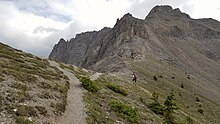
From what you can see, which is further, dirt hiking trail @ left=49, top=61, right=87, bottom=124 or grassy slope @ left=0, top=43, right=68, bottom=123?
dirt hiking trail @ left=49, top=61, right=87, bottom=124

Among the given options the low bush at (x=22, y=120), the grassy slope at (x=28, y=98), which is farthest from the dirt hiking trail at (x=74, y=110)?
the low bush at (x=22, y=120)

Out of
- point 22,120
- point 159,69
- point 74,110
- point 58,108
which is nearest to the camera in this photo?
point 22,120

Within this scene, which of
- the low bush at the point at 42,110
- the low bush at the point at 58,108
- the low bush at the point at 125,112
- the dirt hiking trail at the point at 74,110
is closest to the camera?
the low bush at the point at 42,110

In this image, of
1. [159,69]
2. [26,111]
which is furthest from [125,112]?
[159,69]

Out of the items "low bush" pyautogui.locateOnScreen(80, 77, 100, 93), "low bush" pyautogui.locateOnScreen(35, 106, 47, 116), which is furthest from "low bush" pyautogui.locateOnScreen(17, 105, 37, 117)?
"low bush" pyautogui.locateOnScreen(80, 77, 100, 93)

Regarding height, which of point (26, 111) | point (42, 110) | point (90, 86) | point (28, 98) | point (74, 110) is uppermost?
point (90, 86)

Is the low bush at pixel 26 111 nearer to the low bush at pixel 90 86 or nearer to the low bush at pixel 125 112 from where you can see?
the low bush at pixel 125 112

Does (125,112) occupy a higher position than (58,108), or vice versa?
(125,112)

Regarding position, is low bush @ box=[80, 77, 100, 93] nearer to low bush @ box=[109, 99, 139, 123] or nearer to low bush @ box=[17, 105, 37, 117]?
low bush @ box=[109, 99, 139, 123]

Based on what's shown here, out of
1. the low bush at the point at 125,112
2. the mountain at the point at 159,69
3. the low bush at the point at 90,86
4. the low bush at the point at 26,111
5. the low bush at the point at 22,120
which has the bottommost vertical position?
the low bush at the point at 22,120

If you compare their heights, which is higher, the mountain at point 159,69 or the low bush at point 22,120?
the mountain at point 159,69

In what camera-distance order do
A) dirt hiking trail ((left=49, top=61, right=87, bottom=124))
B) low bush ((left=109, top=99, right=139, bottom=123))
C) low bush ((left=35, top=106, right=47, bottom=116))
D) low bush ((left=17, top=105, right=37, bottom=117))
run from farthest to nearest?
1. low bush ((left=109, top=99, right=139, bottom=123))
2. dirt hiking trail ((left=49, top=61, right=87, bottom=124))
3. low bush ((left=35, top=106, right=47, bottom=116))
4. low bush ((left=17, top=105, right=37, bottom=117))

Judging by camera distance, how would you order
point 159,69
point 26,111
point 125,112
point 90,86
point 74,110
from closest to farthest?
point 26,111 → point 74,110 → point 125,112 → point 90,86 → point 159,69

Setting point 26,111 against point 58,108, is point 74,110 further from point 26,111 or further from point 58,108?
point 26,111
